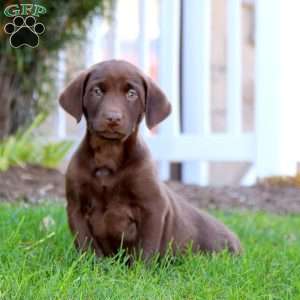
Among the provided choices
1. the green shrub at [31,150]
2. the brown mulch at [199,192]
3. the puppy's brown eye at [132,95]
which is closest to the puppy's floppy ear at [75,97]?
the puppy's brown eye at [132,95]

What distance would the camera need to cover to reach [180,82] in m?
8.66

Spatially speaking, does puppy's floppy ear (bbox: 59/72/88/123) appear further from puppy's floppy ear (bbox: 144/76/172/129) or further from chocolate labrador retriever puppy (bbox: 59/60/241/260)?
puppy's floppy ear (bbox: 144/76/172/129)

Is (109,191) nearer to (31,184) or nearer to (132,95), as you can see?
(132,95)

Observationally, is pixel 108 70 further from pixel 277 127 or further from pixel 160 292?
pixel 277 127

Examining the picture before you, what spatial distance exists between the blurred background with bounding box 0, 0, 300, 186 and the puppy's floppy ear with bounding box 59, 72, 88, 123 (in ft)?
11.3

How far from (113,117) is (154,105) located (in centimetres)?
37

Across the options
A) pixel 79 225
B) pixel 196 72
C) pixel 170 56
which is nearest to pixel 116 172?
pixel 79 225

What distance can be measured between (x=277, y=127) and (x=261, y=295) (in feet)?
15.6

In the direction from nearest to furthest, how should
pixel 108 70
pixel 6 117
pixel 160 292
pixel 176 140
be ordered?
pixel 160 292
pixel 108 70
pixel 6 117
pixel 176 140

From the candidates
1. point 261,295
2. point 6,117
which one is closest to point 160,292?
point 261,295

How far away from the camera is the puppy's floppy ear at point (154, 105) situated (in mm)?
3760

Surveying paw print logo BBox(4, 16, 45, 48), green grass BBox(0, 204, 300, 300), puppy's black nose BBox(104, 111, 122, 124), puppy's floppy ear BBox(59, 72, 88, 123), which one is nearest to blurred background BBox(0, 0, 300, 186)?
paw print logo BBox(4, 16, 45, 48)

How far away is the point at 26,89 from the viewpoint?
7.79m

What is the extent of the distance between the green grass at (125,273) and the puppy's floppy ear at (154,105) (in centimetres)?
66
